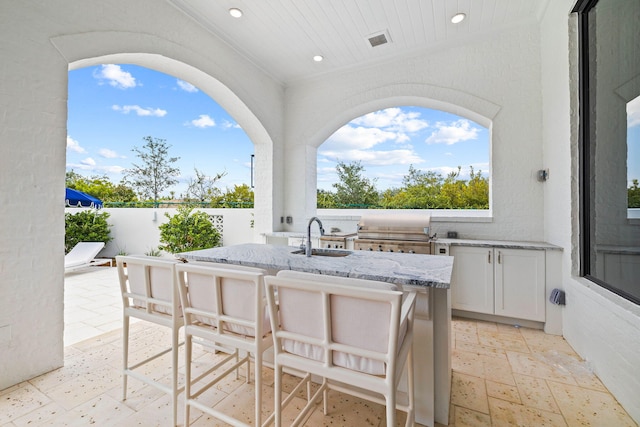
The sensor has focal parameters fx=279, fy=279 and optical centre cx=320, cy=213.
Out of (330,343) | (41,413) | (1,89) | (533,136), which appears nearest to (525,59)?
(533,136)

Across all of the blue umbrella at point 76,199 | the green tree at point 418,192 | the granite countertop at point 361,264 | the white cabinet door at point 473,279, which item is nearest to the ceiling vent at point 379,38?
the green tree at point 418,192

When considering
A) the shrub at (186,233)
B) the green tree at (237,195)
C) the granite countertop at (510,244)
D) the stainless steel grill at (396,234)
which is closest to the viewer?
the granite countertop at (510,244)

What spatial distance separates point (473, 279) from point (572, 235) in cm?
102

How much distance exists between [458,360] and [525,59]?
138 inches

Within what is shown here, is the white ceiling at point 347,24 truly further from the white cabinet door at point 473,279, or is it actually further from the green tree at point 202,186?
the green tree at point 202,186

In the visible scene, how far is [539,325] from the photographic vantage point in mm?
2980

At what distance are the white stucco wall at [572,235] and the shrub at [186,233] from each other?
597 centimetres

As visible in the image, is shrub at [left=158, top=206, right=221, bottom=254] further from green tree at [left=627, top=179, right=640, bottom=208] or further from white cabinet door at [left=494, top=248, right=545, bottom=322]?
green tree at [left=627, top=179, right=640, bottom=208]

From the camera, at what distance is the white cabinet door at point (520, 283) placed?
2.93 m

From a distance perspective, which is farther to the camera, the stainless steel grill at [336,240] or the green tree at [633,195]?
the stainless steel grill at [336,240]

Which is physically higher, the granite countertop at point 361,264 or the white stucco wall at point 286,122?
the white stucco wall at point 286,122

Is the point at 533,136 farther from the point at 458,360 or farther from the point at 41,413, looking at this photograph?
the point at 41,413

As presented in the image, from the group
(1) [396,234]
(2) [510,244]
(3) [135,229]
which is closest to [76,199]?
(3) [135,229]

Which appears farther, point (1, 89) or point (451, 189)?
point (451, 189)
